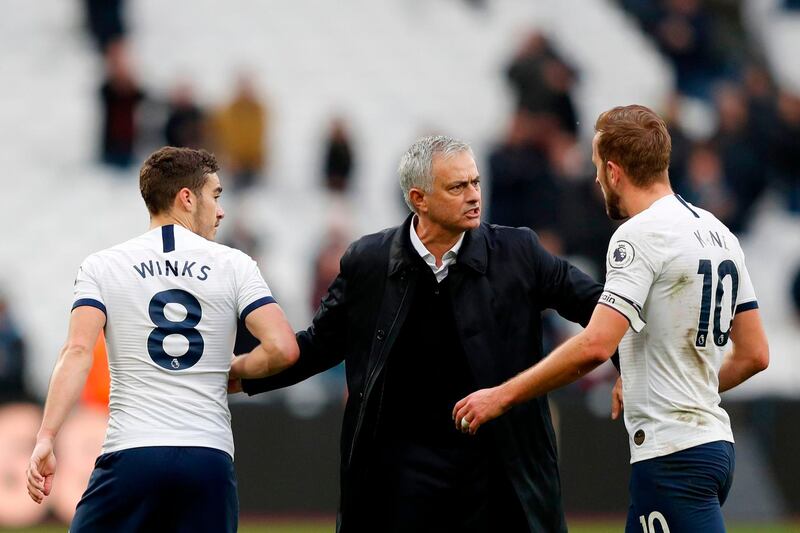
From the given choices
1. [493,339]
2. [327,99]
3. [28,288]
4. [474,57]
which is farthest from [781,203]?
[493,339]

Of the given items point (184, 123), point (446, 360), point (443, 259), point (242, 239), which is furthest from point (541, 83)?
point (446, 360)

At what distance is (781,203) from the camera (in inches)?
667

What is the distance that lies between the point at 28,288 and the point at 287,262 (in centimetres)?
303

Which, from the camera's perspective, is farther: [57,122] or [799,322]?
[57,122]

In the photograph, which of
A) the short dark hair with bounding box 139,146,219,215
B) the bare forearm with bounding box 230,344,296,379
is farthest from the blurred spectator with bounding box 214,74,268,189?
the bare forearm with bounding box 230,344,296,379

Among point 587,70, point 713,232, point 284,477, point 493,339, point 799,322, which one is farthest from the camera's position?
point 587,70

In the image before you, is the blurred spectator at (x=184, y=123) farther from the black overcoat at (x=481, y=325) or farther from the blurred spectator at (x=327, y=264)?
the black overcoat at (x=481, y=325)

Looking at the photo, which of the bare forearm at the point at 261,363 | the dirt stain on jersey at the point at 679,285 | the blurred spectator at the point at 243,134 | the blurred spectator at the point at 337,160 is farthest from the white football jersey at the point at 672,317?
the blurred spectator at the point at 243,134

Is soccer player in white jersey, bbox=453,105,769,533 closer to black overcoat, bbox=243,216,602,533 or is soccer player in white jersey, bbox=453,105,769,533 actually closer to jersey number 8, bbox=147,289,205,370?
black overcoat, bbox=243,216,602,533

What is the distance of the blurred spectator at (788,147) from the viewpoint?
16594 millimetres

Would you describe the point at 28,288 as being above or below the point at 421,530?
above

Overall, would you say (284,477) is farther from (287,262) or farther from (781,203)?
(781,203)

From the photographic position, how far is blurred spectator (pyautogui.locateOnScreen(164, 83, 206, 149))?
15609 mm

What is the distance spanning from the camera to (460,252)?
5.87m
